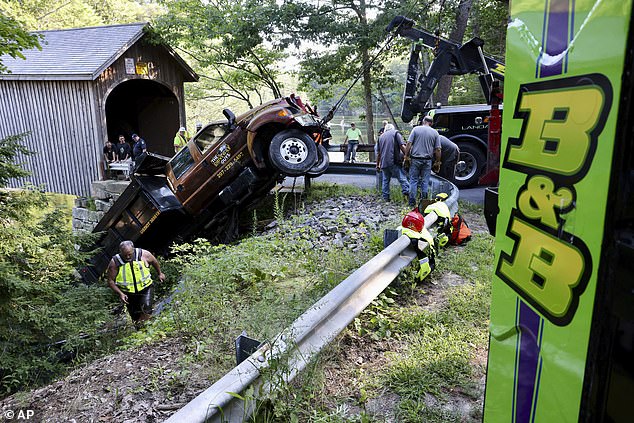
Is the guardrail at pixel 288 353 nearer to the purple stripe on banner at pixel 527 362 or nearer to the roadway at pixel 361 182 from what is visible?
the purple stripe on banner at pixel 527 362

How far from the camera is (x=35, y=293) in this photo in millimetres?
6703

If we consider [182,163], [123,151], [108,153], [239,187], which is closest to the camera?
[239,187]

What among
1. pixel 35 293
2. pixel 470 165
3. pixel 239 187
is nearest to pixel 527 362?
pixel 35 293

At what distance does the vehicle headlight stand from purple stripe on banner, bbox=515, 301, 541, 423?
291 inches

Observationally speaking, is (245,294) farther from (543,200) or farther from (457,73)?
(457,73)

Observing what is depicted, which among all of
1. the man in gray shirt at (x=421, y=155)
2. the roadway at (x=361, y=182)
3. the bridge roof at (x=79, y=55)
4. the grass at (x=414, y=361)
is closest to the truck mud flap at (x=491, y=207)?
the grass at (x=414, y=361)

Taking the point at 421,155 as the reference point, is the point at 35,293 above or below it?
below

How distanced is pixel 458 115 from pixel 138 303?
28.5ft

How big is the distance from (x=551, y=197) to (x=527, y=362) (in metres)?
0.59

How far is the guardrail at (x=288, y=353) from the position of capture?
2211mm

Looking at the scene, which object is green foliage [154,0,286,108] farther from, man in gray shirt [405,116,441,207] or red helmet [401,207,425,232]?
red helmet [401,207,425,232]

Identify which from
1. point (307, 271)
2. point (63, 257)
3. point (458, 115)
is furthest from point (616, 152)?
point (458, 115)

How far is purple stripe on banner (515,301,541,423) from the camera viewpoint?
5.19ft

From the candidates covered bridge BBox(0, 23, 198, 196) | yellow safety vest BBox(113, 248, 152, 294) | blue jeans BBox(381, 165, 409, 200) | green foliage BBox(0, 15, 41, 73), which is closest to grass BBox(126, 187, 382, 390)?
yellow safety vest BBox(113, 248, 152, 294)
